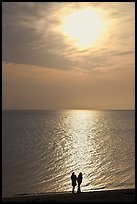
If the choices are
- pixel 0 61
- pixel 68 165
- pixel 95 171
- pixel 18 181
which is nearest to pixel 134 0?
pixel 0 61

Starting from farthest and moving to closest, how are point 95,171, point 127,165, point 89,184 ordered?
point 127,165 → point 95,171 → point 89,184

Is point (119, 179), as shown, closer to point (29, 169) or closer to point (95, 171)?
point (95, 171)

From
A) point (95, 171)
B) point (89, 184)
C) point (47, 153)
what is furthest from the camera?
point (47, 153)

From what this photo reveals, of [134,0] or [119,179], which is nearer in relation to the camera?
[134,0]

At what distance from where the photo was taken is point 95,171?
57.3 metres

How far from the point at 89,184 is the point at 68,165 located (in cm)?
1962

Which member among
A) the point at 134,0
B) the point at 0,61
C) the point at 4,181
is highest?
the point at 134,0

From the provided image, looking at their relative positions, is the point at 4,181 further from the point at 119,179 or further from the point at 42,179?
the point at 119,179

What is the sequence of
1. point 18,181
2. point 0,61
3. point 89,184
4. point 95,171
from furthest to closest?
point 95,171, point 18,181, point 89,184, point 0,61

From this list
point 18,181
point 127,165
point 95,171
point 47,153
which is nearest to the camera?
point 18,181

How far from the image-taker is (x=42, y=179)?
50719 mm

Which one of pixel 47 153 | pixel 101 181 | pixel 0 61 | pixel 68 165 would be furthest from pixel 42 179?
pixel 0 61

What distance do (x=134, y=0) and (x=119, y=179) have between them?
48.0m

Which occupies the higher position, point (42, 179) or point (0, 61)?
point (0, 61)
